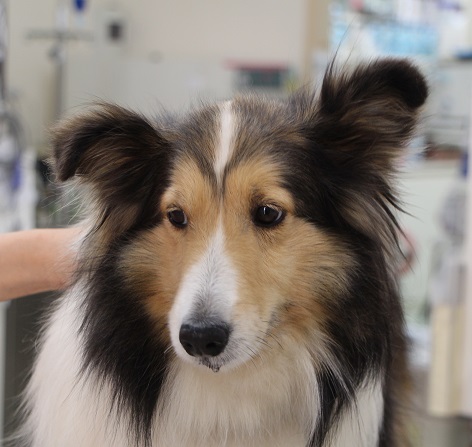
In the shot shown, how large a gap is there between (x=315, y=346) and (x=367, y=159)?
1.40 feet

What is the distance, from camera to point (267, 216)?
151cm

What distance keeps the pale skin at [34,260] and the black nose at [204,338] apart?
0.48 meters

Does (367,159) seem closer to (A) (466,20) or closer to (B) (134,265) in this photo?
(B) (134,265)

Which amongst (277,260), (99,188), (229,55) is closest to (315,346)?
(277,260)

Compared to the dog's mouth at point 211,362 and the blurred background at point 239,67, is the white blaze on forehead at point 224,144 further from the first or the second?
the blurred background at point 239,67

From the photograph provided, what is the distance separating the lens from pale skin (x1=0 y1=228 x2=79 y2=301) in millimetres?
1764

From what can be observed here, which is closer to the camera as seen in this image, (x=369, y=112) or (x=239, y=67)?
(x=369, y=112)

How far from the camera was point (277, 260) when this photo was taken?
4.99ft

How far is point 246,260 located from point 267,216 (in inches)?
4.3

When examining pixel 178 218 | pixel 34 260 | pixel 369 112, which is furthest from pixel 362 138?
pixel 34 260

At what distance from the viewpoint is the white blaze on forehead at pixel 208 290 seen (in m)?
1.39

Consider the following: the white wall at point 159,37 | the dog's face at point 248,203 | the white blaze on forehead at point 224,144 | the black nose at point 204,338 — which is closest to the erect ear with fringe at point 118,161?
the dog's face at point 248,203

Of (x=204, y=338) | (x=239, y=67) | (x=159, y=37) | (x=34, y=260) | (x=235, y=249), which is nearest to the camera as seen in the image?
(x=204, y=338)

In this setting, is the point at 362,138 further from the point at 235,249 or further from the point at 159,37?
the point at 159,37
